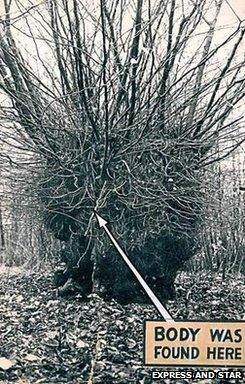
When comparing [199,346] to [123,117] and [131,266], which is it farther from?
[123,117]

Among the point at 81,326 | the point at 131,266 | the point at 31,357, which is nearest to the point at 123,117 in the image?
the point at 131,266

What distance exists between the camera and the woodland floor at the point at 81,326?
2508 millimetres

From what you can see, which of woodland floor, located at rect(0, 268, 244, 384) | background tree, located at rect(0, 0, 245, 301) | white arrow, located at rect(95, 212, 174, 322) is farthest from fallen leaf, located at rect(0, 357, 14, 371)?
white arrow, located at rect(95, 212, 174, 322)

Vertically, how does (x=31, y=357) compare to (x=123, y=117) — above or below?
below

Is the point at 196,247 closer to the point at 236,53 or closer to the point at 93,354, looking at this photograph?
the point at 93,354

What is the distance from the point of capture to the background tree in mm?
2605

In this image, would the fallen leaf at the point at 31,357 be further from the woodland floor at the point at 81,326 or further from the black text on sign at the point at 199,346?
the black text on sign at the point at 199,346

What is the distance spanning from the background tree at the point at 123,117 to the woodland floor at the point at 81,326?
0.37 ft

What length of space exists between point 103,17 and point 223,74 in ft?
1.93

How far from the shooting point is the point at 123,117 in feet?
8.87

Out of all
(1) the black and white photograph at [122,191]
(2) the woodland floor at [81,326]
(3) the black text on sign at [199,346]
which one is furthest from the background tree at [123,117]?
(3) the black text on sign at [199,346]

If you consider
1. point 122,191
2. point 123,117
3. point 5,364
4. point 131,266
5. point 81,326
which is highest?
point 123,117

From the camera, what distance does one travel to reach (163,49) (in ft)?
8.70

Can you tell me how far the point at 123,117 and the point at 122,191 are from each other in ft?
1.03
